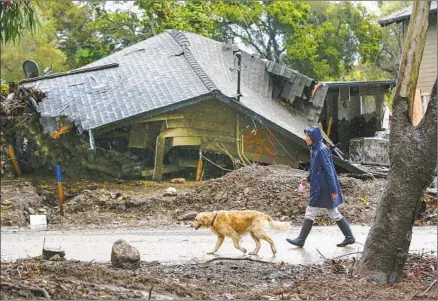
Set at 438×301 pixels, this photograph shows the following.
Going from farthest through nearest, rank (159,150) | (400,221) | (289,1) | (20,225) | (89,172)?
1. (289,1)
2. (89,172)
3. (159,150)
4. (20,225)
5. (400,221)

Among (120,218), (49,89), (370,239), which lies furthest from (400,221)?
(49,89)

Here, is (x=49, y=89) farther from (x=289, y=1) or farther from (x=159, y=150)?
(x=289, y=1)

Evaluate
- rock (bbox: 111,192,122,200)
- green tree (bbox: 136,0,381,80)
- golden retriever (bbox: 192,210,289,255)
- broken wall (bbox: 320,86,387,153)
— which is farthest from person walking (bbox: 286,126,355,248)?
broken wall (bbox: 320,86,387,153)

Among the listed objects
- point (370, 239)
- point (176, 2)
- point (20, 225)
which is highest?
point (176, 2)

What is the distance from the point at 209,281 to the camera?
266 inches

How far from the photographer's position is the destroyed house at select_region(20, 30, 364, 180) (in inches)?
504

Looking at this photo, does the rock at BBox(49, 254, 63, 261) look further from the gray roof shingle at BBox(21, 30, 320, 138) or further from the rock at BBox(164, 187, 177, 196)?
the gray roof shingle at BBox(21, 30, 320, 138)

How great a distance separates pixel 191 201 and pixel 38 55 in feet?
25.9

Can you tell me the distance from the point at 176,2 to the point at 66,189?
396 cm

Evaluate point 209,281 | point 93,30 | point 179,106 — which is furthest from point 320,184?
point 93,30

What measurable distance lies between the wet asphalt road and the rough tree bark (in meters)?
1.30

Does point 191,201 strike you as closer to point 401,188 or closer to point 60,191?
point 60,191

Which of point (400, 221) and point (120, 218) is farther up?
point (400, 221)

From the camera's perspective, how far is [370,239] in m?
6.96
